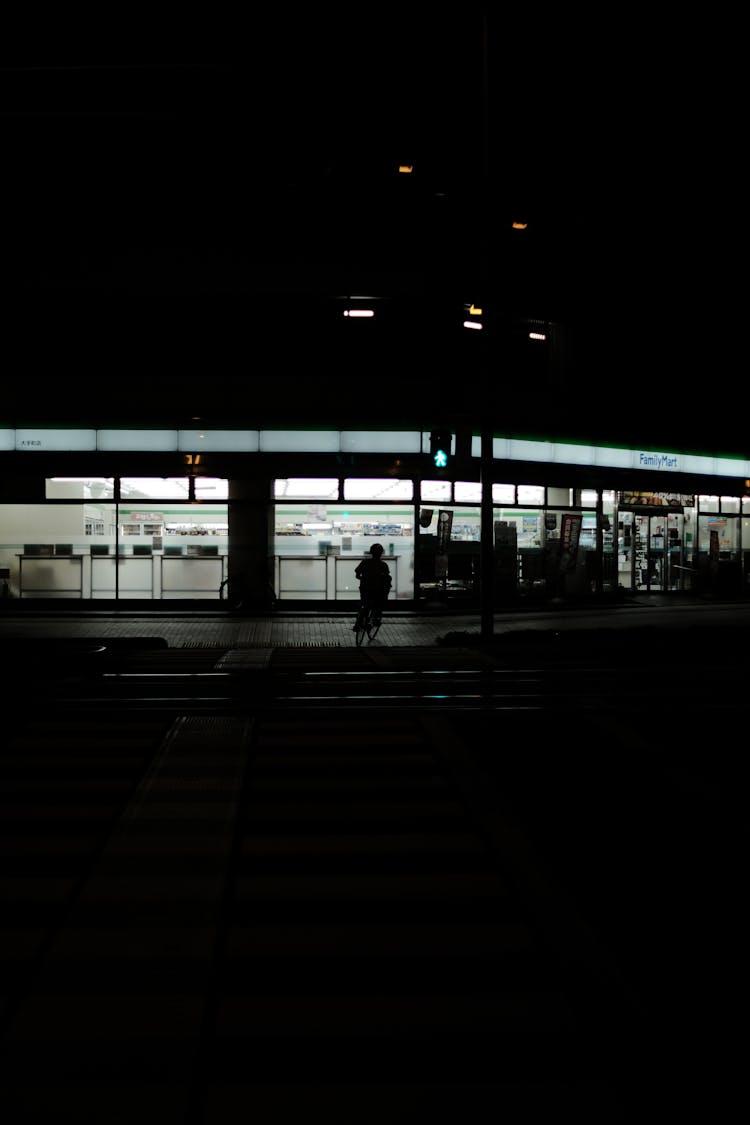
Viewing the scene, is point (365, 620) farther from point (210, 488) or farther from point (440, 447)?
point (210, 488)

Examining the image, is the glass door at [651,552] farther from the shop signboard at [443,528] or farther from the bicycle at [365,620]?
the bicycle at [365,620]

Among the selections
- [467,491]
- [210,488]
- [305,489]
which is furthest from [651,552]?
[210,488]

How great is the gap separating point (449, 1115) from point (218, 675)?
8.53 meters

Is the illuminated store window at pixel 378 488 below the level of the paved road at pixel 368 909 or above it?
above

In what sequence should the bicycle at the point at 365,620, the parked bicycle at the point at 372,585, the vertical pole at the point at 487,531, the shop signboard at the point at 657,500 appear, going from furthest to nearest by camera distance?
the shop signboard at the point at 657,500
the bicycle at the point at 365,620
the parked bicycle at the point at 372,585
the vertical pole at the point at 487,531

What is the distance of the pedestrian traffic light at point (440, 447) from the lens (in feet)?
48.9

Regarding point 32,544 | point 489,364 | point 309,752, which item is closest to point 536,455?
point 489,364

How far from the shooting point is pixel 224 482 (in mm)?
21297

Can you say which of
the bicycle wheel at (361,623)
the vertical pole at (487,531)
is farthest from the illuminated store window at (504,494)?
the bicycle wheel at (361,623)

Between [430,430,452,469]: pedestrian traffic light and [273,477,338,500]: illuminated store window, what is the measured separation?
21.6ft

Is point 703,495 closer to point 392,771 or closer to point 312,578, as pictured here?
point 312,578

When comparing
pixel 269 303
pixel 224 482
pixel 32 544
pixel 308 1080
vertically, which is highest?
pixel 269 303

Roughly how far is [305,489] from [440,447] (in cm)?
713

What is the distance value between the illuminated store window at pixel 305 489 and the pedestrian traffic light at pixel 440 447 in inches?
259
